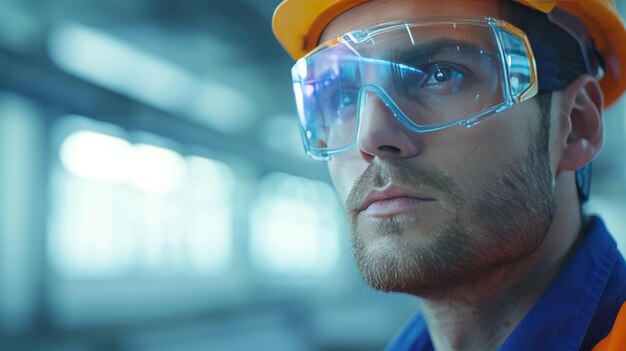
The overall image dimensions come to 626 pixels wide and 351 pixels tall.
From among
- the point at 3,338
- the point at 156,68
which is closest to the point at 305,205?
the point at 156,68

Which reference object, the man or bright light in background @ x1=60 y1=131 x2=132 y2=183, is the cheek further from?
bright light in background @ x1=60 y1=131 x2=132 y2=183

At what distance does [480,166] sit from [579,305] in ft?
1.07

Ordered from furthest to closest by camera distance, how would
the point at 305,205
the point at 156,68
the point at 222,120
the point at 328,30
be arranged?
1. the point at 305,205
2. the point at 222,120
3. the point at 156,68
4. the point at 328,30

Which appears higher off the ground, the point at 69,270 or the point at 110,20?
the point at 110,20

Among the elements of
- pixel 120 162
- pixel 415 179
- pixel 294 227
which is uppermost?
pixel 415 179

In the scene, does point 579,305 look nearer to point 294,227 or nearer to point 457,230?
point 457,230

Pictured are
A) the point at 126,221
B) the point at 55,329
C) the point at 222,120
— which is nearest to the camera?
the point at 55,329

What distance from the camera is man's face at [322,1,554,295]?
1262 mm

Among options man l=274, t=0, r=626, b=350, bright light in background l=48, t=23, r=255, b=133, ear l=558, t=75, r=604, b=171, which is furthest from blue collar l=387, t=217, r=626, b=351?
bright light in background l=48, t=23, r=255, b=133

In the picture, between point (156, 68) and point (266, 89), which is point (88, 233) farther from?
point (266, 89)

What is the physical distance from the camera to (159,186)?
5949 millimetres

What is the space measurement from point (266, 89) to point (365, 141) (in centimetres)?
671

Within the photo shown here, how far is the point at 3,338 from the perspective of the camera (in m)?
4.22

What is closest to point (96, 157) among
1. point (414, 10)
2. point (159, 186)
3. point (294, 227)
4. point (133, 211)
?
point (133, 211)
